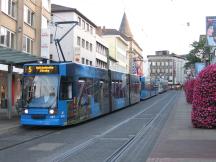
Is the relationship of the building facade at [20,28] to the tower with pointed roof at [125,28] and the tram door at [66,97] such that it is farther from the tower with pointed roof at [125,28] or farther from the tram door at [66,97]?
the tower with pointed roof at [125,28]

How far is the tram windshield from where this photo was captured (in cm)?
2203

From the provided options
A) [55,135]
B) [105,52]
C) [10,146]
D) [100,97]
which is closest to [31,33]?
[100,97]

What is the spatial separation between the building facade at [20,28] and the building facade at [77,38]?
56.9 feet

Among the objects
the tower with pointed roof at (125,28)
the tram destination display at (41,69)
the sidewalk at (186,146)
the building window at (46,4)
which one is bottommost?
the sidewalk at (186,146)

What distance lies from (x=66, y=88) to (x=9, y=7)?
19917 millimetres

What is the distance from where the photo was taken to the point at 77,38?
245ft

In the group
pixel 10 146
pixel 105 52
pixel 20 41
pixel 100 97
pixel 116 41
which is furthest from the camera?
pixel 116 41

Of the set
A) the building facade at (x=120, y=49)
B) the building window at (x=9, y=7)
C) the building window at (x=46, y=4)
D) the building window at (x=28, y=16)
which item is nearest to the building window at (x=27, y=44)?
the building window at (x=28, y=16)

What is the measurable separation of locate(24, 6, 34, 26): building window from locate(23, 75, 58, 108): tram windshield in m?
22.3

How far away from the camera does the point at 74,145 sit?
1608cm

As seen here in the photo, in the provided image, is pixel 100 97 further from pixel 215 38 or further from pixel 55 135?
pixel 55 135

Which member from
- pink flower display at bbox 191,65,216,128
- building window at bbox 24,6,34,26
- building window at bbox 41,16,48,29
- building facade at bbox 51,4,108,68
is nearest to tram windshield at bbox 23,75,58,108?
pink flower display at bbox 191,65,216,128

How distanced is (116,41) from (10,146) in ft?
330

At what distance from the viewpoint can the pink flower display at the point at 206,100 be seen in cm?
1984
